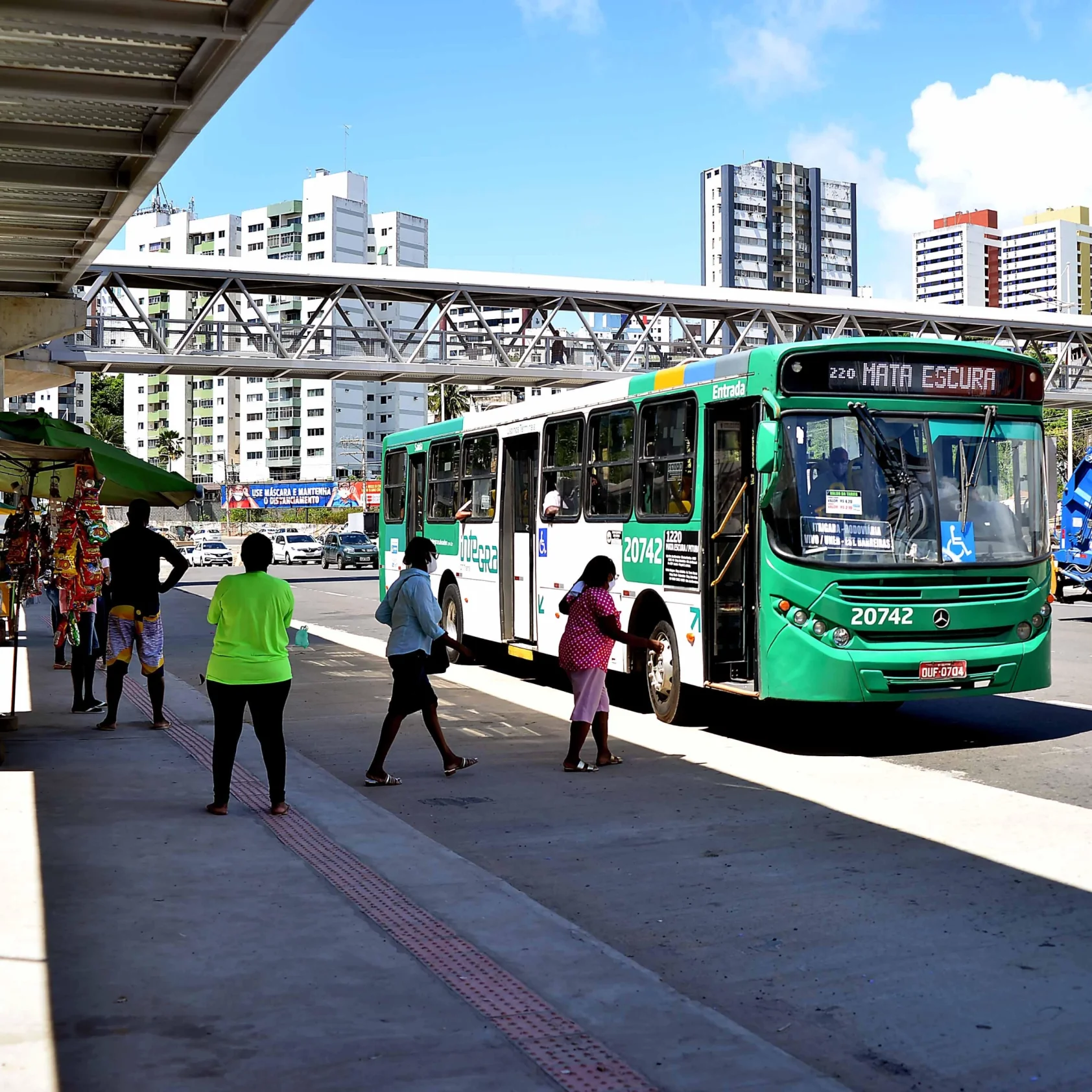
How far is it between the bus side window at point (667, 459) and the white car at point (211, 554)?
53.6 metres

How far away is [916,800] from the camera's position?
9.38 metres

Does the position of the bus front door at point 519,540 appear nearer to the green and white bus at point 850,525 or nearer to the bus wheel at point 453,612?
the bus wheel at point 453,612

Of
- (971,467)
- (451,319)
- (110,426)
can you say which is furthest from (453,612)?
(110,426)

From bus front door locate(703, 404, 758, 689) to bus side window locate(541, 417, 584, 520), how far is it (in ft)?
9.54

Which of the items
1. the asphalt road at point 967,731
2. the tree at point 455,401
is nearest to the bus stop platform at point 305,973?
the asphalt road at point 967,731

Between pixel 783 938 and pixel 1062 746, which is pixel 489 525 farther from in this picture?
pixel 783 938

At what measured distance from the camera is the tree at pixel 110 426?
525ft

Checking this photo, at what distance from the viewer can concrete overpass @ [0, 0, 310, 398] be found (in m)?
→ 9.08

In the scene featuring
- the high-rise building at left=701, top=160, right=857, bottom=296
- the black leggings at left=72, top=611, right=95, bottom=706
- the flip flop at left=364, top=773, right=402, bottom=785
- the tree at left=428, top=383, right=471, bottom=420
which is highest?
the high-rise building at left=701, top=160, right=857, bottom=296

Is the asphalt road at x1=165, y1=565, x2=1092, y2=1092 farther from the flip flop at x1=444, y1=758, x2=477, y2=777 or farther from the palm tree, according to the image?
the palm tree

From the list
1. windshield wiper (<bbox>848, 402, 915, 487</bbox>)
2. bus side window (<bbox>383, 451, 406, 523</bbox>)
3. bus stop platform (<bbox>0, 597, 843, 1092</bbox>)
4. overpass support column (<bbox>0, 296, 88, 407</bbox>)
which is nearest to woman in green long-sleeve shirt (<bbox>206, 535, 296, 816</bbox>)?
bus stop platform (<bbox>0, 597, 843, 1092</bbox>)

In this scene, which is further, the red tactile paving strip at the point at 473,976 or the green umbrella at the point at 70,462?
the green umbrella at the point at 70,462

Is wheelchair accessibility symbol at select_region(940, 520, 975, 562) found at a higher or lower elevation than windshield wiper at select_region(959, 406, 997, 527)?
lower

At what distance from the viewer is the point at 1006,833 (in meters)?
8.26
